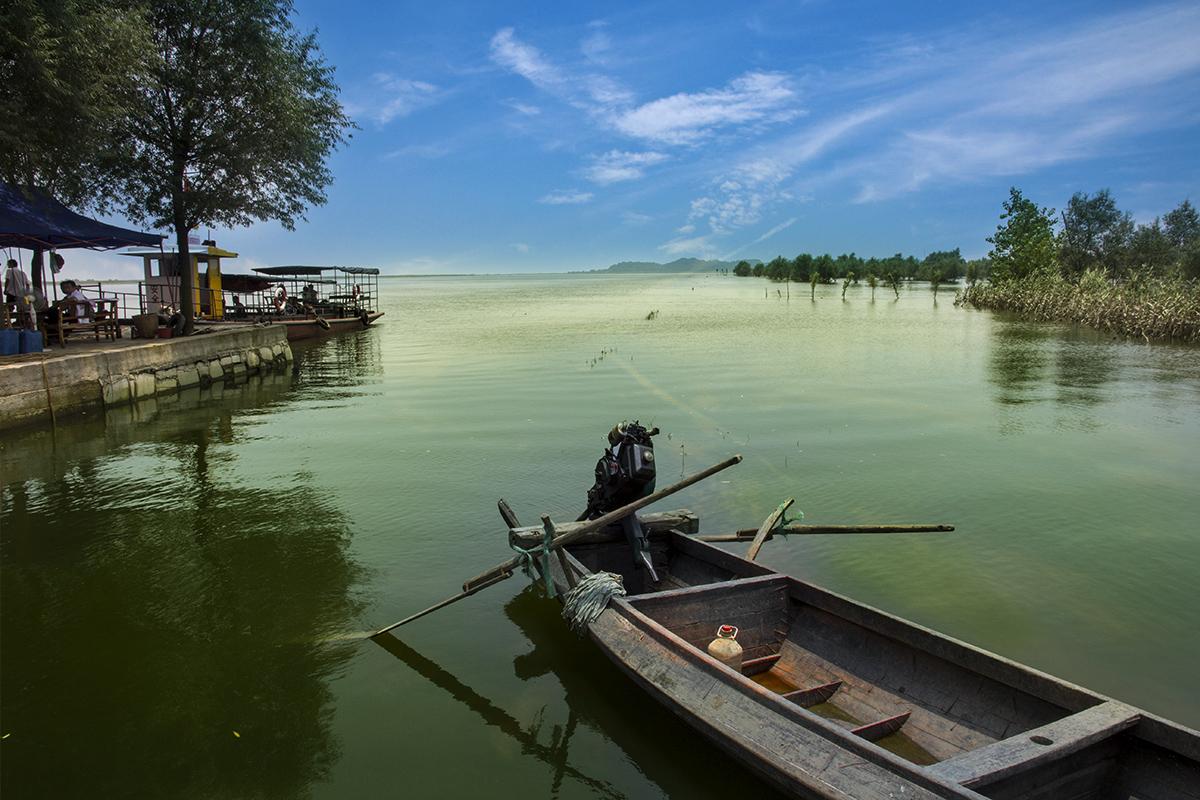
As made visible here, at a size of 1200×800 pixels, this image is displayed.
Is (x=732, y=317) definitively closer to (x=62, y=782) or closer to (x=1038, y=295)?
(x=1038, y=295)

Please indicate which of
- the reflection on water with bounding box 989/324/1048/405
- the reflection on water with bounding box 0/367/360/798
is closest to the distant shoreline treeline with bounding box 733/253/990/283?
the reflection on water with bounding box 989/324/1048/405

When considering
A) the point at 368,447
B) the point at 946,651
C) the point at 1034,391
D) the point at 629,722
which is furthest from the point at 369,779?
the point at 1034,391

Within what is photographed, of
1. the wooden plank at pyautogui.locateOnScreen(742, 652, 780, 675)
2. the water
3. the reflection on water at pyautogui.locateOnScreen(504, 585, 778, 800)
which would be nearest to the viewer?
the reflection on water at pyautogui.locateOnScreen(504, 585, 778, 800)

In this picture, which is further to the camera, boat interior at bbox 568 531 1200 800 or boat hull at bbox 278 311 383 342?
boat hull at bbox 278 311 383 342

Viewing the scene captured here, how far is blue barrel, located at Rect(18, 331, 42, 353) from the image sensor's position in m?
16.8

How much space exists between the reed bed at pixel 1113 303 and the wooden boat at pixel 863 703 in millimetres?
32092

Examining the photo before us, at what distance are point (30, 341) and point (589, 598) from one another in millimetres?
16663

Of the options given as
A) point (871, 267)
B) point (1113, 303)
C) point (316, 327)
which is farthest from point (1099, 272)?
point (871, 267)

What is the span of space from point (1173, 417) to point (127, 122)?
27.3 meters

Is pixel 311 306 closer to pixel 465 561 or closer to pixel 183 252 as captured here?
pixel 183 252

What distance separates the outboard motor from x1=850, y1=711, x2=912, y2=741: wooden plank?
8.32ft

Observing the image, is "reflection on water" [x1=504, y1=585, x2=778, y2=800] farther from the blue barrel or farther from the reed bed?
the reed bed

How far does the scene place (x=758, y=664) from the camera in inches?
230

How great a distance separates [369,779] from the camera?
5.15 metres
